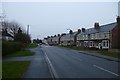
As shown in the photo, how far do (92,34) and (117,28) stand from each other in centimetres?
2217

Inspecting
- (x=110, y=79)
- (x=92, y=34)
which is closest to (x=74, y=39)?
(x=92, y=34)

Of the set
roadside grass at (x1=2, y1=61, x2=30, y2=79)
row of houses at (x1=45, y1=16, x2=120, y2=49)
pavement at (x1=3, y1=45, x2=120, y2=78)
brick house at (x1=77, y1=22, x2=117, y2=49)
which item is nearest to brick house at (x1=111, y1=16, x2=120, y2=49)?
row of houses at (x1=45, y1=16, x2=120, y2=49)

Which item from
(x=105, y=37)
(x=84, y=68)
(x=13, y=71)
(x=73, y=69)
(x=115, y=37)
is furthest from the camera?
(x=105, y=37)

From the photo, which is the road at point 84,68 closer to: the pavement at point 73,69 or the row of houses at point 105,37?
the pavement at point 73,69

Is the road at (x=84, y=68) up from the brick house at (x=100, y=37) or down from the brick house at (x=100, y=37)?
down

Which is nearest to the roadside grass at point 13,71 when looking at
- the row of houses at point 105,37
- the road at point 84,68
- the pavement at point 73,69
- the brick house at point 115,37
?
the pavement at point 73,69

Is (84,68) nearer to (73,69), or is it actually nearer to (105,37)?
(73,69)

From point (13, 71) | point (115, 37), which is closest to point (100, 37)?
point (115, 37)

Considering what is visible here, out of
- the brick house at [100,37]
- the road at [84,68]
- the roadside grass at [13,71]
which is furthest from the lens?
the brick house at [100,37]

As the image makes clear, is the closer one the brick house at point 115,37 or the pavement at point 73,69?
the pavement at point 73,69

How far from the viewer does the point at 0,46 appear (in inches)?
1117

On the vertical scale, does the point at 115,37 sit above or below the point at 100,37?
below

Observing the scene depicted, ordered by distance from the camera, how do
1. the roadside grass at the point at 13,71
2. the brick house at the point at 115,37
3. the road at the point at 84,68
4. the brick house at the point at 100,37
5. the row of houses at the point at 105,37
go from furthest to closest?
the brick house at the point at 100,37 → the row of houses at the point at 105,37 → the brick house at the point at 115,37 → the road at the point at 84,68 → the roadside grass at the point at 13,71

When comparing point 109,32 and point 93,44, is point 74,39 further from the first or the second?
point 109,32
